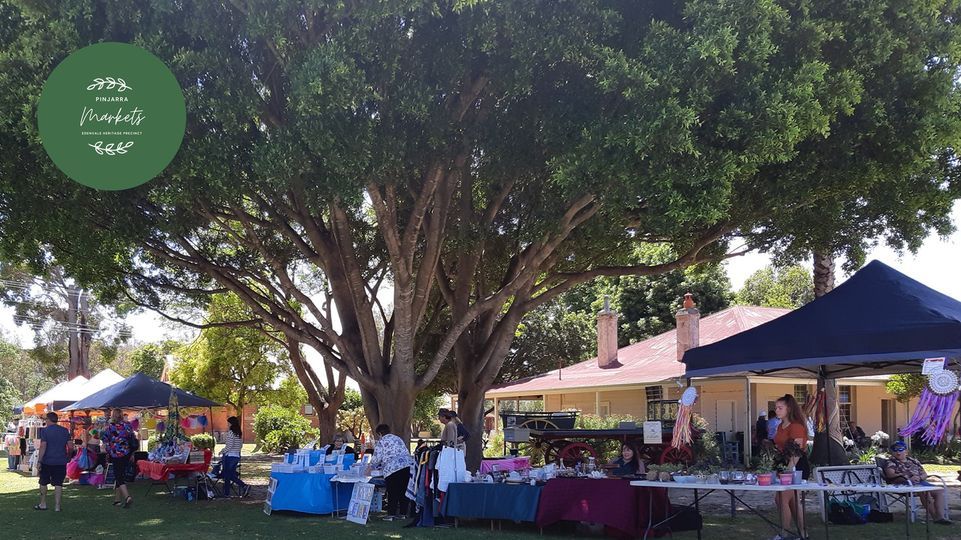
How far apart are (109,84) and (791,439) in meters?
9.26

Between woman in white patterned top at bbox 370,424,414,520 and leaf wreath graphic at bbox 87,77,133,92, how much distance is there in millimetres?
5930

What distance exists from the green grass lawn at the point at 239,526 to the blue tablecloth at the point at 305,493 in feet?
0.58

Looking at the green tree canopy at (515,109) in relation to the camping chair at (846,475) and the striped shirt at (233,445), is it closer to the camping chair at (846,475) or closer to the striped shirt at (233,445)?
the camping chair at (846,475)

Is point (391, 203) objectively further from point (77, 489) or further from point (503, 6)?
point (77, 489)

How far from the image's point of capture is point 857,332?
10133 millimetres

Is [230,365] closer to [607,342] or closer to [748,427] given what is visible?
[607,342]

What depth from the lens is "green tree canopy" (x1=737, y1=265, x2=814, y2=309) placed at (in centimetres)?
4531

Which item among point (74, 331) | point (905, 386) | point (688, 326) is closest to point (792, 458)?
point (688, 326)

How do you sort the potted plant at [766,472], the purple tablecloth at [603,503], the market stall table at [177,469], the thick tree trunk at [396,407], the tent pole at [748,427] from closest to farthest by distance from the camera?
the potted plant at [766,472]
the purple tablecloth at [603,503]
the thick tree trunk at [396,407]
the market stall table at [177,469]
the tent pole at [748,427]

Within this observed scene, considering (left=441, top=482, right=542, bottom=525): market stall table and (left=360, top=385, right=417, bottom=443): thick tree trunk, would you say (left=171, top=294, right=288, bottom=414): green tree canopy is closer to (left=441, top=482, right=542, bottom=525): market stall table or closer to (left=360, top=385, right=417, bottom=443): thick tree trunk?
(left=360, top=385, right=417, bottom=443): thick tree trunk

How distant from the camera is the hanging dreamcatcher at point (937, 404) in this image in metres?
8.91

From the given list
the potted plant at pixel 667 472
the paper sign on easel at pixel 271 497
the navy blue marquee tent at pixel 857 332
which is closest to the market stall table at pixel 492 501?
the potted plant at pixel 667 472

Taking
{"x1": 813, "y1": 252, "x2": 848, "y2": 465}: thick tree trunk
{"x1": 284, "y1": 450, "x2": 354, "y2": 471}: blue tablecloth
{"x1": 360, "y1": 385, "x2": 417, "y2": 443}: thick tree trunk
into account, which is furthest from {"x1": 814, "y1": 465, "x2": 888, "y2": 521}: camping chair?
{"x1": 284, "y1": 450, "x2": 354, "y2": 471}: blue tablecloth

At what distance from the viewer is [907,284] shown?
10758 mm
